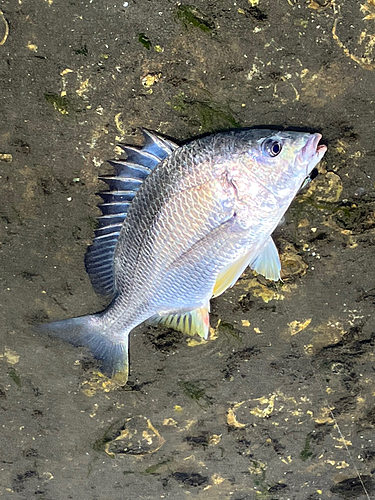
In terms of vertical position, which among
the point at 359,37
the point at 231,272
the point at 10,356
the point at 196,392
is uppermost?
the point at 359,37

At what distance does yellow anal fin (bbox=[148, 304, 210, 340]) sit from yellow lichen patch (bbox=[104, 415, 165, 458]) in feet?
3.25

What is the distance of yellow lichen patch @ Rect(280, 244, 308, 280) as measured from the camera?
2.58m

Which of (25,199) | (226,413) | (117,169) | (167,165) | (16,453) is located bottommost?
(16,453)

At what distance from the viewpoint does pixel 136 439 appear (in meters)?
3.06

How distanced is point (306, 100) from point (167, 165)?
3.39ft

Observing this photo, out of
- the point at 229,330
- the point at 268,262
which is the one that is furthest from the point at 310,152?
the point at 229,330

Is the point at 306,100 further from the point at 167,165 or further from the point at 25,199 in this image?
the point at 25,199

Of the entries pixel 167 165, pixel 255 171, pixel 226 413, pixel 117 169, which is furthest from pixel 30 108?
pixel 226 413

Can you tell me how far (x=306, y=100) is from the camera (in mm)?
2367

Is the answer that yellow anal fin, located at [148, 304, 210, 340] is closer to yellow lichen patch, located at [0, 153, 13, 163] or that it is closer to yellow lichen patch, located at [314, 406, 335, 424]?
yellow lichen patch, located at [314, 406, 335, 424]

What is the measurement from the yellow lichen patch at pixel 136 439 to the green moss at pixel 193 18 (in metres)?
2.92

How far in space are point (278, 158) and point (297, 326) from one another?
136 cm

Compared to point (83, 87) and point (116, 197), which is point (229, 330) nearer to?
point (116, 197)

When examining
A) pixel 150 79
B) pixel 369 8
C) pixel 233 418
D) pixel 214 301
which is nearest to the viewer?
pixel 369 8
